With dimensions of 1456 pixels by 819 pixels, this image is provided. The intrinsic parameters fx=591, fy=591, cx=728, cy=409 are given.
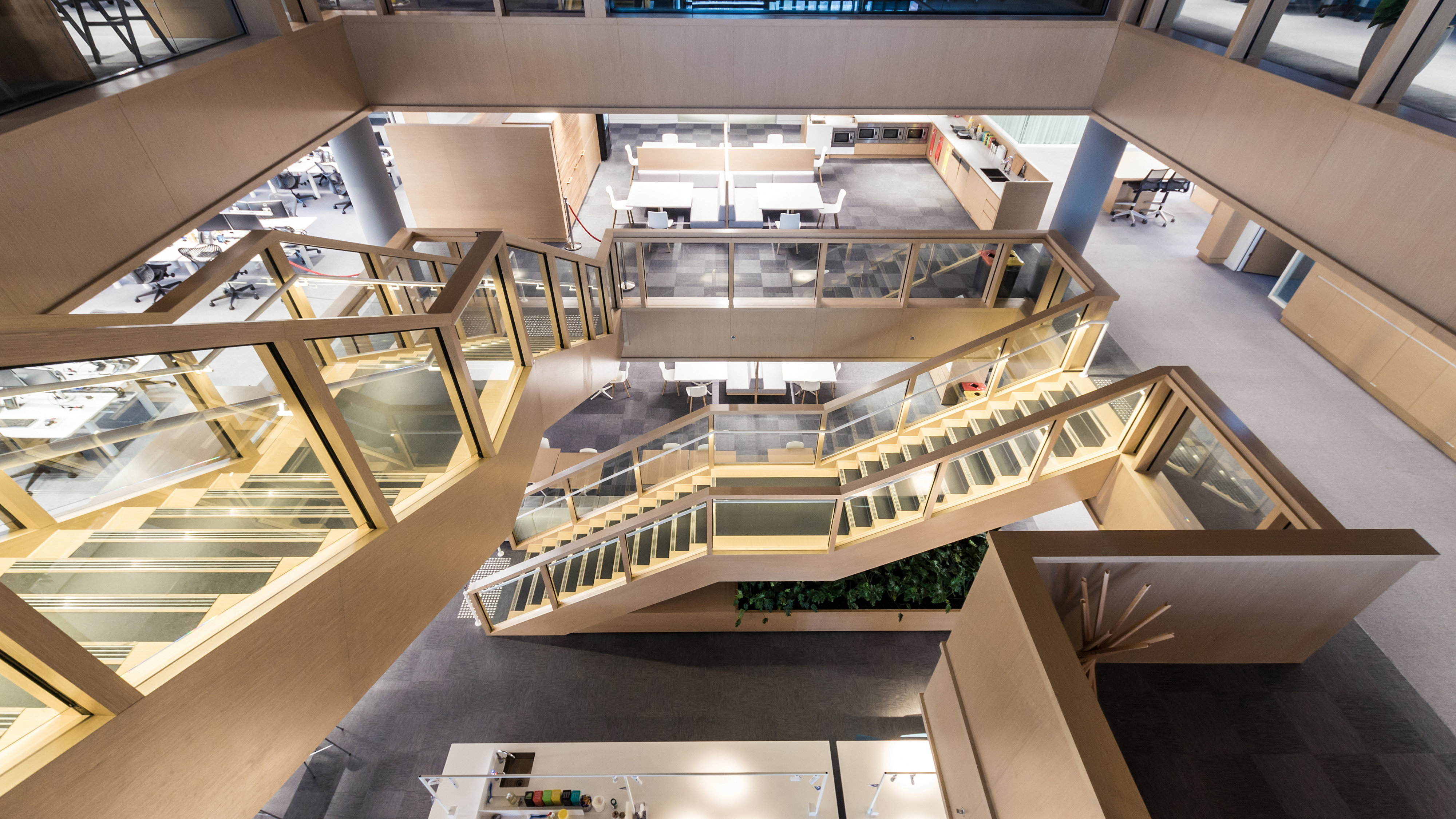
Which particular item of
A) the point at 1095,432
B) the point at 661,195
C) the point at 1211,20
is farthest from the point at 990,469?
the point at 661,195

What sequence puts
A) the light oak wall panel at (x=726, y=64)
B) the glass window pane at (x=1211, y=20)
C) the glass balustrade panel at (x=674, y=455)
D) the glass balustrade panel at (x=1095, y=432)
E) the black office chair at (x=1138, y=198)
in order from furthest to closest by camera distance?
the black office chair at (x=1138, y=198), the glass balustrade panel at (x=674, y=455), the light oak wall panel at (x=726, y=64), the glass balustrade panel at (x=1095, y=432), the glass window pane at (x=1211, y=20)

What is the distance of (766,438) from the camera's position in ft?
18.8

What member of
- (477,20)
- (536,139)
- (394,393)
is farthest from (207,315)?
(394,393)

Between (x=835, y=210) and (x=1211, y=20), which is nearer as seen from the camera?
(x=1211, y=20)

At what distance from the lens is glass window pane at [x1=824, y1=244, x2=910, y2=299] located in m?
6.04

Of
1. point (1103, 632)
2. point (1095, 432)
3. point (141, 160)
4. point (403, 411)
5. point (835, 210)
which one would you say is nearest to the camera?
point (1103, 632)

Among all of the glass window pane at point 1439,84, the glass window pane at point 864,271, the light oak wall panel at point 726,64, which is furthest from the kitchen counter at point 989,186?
the glass window pane at point 1439,84

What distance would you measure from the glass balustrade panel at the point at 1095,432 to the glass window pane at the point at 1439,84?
192 centimetres

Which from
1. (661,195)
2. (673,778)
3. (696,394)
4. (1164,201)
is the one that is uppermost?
(1164,201)

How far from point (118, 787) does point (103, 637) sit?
37cm

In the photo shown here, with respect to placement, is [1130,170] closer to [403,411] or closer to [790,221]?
[790,221]

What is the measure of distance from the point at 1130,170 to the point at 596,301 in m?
10.2

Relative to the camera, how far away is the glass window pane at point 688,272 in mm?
5996

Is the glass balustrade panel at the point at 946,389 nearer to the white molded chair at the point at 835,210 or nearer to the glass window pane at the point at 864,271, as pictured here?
the glass window pane at the point at 864,271
